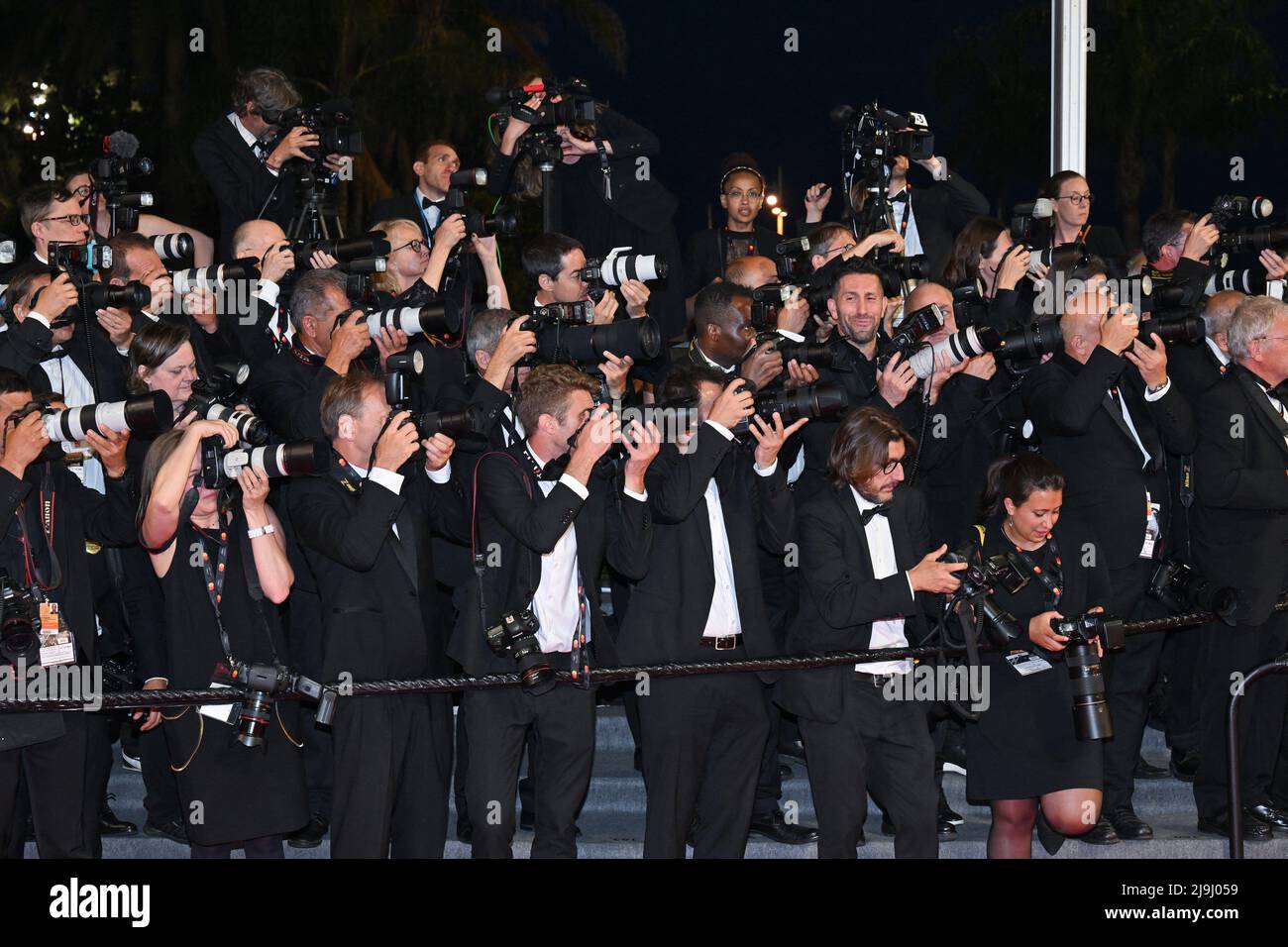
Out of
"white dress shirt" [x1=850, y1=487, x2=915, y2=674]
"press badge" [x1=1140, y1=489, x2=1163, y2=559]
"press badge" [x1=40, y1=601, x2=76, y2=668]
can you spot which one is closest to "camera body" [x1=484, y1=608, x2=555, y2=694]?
"white dress shirt" [x1=850, y1=487, x2=915, y2=674]

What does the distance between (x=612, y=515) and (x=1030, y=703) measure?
1482 mm

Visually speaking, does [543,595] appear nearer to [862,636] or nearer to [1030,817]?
[862,636]

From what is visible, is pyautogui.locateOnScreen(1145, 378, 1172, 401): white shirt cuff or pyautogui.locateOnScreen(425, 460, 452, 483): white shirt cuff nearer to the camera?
pyautogui.locateOnScreen(425, 460, 452, 483): white shirt cuff

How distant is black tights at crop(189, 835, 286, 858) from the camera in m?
4.90

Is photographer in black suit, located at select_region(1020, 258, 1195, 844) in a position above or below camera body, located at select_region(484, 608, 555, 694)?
above

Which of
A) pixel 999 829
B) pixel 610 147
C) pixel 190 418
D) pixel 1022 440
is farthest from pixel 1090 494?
pixel 190 418

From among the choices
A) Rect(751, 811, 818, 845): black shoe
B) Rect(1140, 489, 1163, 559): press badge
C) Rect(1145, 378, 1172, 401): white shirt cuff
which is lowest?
Rect(751, 811, 818, 845): black shoe

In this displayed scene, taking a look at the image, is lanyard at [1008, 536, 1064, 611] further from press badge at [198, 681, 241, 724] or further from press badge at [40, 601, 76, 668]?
Answer: press badge at [40, 601, 76, 668]

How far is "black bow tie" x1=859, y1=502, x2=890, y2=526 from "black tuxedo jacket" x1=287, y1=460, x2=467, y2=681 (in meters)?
1.39

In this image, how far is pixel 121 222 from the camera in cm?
616

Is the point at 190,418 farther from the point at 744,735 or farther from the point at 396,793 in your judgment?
the point at 744,735

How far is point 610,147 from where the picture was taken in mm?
6688

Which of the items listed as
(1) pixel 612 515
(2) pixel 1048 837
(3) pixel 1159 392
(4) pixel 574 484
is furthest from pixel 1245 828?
(4) pixel 574 484
